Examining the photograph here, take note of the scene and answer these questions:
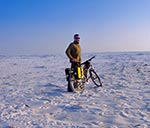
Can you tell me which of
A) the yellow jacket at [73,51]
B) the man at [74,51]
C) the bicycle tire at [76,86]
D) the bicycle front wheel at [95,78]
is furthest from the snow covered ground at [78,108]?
the yellow jacket at [73,51]

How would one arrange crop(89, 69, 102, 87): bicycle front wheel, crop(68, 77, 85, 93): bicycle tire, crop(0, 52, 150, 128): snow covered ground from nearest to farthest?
crop(0, 52, 150, 128): snow covered ground → crop(68, 77, 85, 93): bicycle tire → crop(89, 69, 102, 87): bicycle front wheel

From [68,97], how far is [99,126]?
3355 millimetres

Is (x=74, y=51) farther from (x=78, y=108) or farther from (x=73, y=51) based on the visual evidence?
(x=78, y=108)

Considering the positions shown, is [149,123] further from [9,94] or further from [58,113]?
[9,94]

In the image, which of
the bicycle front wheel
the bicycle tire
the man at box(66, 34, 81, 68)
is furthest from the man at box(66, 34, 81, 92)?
the bicycle front wheel

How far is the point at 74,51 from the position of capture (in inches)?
412

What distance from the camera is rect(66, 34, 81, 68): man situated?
34.0 ft

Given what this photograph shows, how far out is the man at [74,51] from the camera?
10.4m

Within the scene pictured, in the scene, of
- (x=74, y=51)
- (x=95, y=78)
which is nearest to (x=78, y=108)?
(x=74, y=51)

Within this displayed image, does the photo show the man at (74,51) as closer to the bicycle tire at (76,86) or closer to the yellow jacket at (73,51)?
the yellow jacket at (73,51)

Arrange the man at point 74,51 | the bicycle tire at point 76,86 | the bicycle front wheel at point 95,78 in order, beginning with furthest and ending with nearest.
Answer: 1. the bicycle front wheel at point 95,78
2. the man at point 74,51
3. the bicycle tire at point 76,86

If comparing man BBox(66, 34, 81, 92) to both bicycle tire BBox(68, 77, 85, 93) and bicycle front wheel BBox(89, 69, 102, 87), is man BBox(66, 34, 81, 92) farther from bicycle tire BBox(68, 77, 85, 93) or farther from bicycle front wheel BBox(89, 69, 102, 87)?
bicycle front wheel BBox(89, 69, 102, 87)

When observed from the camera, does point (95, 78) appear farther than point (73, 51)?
Yes

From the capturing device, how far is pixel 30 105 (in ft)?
27.7
